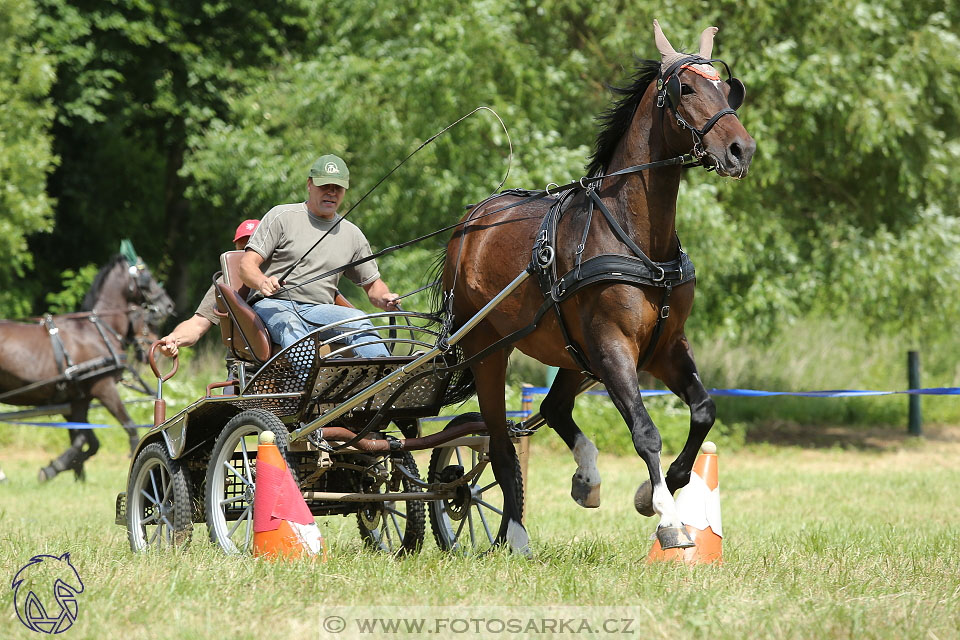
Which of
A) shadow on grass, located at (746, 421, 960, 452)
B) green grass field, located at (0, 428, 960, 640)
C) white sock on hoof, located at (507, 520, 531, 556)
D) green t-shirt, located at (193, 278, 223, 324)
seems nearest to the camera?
green grass field, located at (0, 428, 960, 640)

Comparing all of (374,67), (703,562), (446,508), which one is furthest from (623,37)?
(703,562)

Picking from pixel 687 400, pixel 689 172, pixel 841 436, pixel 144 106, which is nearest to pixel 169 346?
pixel 687 400

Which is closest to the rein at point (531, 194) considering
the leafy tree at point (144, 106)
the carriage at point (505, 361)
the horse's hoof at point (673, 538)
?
the carriage at point (505, 361)

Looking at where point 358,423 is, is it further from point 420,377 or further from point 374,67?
point 374,67

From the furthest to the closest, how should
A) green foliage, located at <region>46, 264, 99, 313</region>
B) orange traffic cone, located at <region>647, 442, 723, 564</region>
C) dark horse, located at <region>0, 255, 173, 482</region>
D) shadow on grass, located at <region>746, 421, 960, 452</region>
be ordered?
green foliage, located at <region>46, 264, 99, 313</region> < shadow on grass, located at <region>746, 421, 960, 452</region> < dark horse, located at <region>0, 255, 173, 482</region> < orange traffic cone, located at <region>647, 442, 723, 564</region>

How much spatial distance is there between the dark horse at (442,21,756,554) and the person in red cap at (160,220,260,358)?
171 cm

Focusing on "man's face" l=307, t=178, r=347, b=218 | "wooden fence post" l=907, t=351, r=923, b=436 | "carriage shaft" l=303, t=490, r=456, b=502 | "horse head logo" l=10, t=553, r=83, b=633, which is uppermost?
"man's face" l=307, t=178, r=347, b=218

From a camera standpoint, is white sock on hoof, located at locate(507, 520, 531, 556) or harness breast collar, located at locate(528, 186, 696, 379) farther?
white sock on hoof, located at locate(507, 520, 531, 556)

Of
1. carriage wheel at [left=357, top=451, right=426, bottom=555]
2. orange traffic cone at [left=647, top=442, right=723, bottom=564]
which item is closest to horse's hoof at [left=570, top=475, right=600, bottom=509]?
orange traffic cone at [left=647, top=442, right=723, bottom=564]

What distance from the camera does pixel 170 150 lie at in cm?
2189

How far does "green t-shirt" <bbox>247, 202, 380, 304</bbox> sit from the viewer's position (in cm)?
632

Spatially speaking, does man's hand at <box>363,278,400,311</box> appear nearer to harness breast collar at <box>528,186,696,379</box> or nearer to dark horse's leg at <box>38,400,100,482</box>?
harness breast collar at <box>528,186,696,379</box>

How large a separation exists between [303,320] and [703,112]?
237cm

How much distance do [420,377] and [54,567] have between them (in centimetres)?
193
